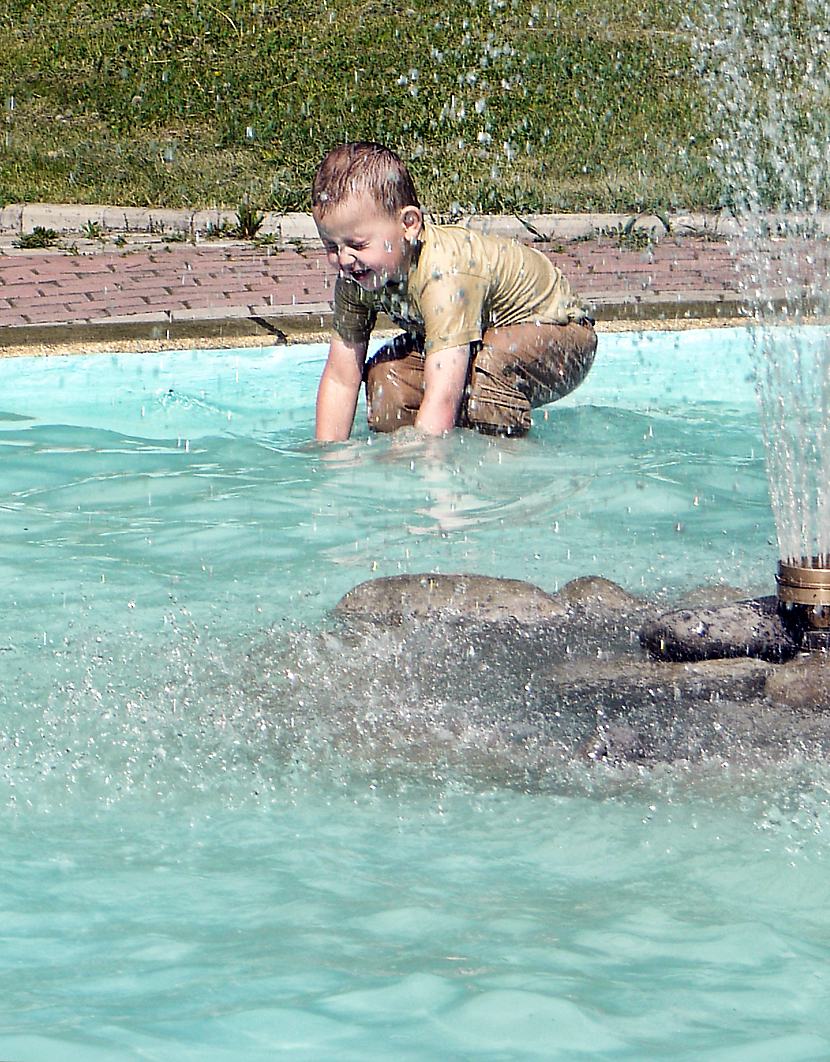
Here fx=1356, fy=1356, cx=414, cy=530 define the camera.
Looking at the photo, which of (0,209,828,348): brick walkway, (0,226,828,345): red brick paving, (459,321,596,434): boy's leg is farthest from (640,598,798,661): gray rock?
(0,226,828,345): red brick paving

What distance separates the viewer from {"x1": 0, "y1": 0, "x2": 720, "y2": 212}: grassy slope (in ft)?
32.4

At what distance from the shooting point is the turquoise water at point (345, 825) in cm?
174

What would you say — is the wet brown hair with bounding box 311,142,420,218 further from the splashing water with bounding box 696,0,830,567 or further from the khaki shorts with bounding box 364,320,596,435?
the splashing water with bounding box 696,0,830,567

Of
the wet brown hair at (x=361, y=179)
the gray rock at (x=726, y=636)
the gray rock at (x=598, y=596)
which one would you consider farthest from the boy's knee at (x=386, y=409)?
the gray rock at (x=726, y=636)

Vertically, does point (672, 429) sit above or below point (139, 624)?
above

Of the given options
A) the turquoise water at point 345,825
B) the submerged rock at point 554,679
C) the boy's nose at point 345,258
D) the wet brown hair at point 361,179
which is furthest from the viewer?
the boy's nose at point 345,258

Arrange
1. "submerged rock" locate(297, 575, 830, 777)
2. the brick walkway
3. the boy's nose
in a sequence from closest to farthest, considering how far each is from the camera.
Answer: "submerged rock" locate(297, 575, 830, 777) → the boy's nose → the brick walkway

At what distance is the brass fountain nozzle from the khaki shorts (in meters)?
1.97

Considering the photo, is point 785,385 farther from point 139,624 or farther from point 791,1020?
point 791,1020

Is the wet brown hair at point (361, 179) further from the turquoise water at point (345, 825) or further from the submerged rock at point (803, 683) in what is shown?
the submerged rock at point (803, 683)

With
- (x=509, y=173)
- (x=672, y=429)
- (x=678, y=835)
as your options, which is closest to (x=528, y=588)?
(x=678, y=835)

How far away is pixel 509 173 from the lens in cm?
1016

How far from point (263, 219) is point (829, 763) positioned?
7.03 meters

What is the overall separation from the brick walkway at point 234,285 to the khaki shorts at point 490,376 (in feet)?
5.35
